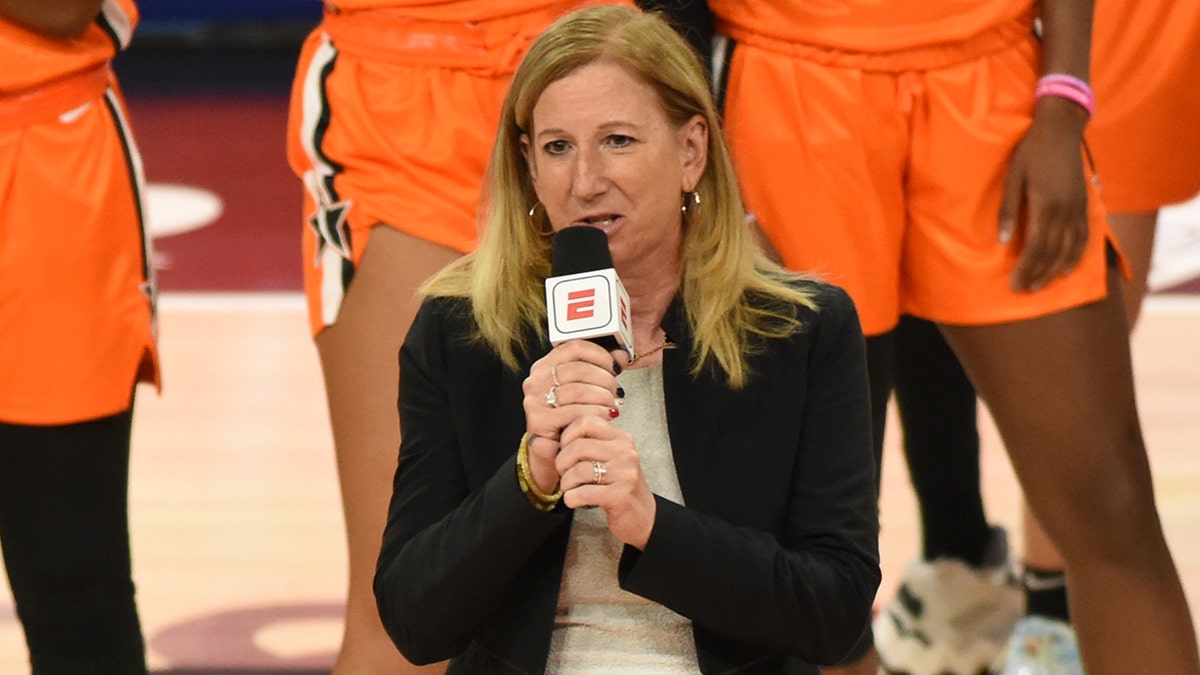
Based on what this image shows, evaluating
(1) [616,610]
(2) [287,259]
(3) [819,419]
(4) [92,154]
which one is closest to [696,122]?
→ (3) [819,419]

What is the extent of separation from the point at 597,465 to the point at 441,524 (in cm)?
34

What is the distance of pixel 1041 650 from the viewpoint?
3.20 m

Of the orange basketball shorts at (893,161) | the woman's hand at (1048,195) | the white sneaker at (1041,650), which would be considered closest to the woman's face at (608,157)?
the orange basketball shorts at (893,161)

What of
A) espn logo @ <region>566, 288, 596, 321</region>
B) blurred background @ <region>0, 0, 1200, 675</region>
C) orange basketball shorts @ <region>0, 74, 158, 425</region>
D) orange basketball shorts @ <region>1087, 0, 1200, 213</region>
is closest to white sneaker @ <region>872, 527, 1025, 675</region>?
blurred background @ <region>0, 0, 1200, 675</region>

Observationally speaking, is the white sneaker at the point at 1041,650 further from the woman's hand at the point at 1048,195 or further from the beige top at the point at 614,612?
the beige top at the point at 614,612

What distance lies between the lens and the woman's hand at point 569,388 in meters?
1.66

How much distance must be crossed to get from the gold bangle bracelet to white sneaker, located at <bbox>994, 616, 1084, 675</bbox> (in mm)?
1550

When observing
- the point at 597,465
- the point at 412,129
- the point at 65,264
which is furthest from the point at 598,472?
the point at 65,264

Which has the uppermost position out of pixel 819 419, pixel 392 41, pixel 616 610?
pixel 392 41

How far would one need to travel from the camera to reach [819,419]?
207 cm

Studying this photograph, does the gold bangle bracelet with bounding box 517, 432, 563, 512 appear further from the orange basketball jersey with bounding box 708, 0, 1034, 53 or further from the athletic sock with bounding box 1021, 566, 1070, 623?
the athletic sock with bounding box 1021, 566, 1070, 623

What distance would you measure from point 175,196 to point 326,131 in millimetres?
5104

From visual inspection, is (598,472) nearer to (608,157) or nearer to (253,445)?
(608,157)

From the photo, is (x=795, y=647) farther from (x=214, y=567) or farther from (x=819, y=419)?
(x=214, y=567)
